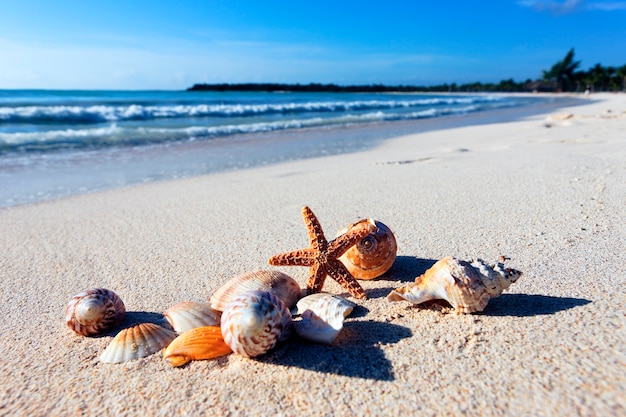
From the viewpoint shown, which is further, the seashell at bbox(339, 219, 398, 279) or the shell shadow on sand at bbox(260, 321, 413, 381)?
the seashell at bbox(339, 219, 398, 279)

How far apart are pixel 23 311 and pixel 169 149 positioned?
329 inches

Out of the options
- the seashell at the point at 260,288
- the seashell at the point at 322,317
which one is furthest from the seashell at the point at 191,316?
the seashell at the point at 322,317

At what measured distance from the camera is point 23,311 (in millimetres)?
2492

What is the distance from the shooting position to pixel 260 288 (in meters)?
2.19

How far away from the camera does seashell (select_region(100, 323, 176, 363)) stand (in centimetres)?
190

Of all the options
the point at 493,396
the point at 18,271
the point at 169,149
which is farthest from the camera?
the point at 169,149

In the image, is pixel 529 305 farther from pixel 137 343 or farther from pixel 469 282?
pixel 137 343

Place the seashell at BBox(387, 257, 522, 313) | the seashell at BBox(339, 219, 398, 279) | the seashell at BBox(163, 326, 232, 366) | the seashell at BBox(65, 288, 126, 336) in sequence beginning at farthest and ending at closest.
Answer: the seashell at BBox(339, 219, 398, 279)
the seashell at BBox(65, 288, 126, 336)
the seashell at BBox(387, 257, 522, 313)
the seashell at BBox(163, 326, 232, 366)

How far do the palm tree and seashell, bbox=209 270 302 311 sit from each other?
94501mm

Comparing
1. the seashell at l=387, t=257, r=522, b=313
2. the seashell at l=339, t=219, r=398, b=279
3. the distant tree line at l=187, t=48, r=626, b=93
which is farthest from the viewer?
the distant tree line at l=187, t=48, r=626, b=93

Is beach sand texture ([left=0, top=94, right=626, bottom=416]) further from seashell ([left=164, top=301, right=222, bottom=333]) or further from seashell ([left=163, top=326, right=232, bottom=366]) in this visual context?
seashell ([left=164, top=301, right=222, bottom=333])

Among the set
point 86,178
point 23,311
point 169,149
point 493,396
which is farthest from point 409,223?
point 169,149

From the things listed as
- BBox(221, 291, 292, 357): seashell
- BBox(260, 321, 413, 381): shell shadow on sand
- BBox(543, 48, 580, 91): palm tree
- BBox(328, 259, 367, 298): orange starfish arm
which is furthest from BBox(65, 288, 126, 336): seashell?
BBox(543, 48, 580, 91): palm tree

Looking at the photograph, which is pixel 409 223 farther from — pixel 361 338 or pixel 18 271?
pixel 18 271
